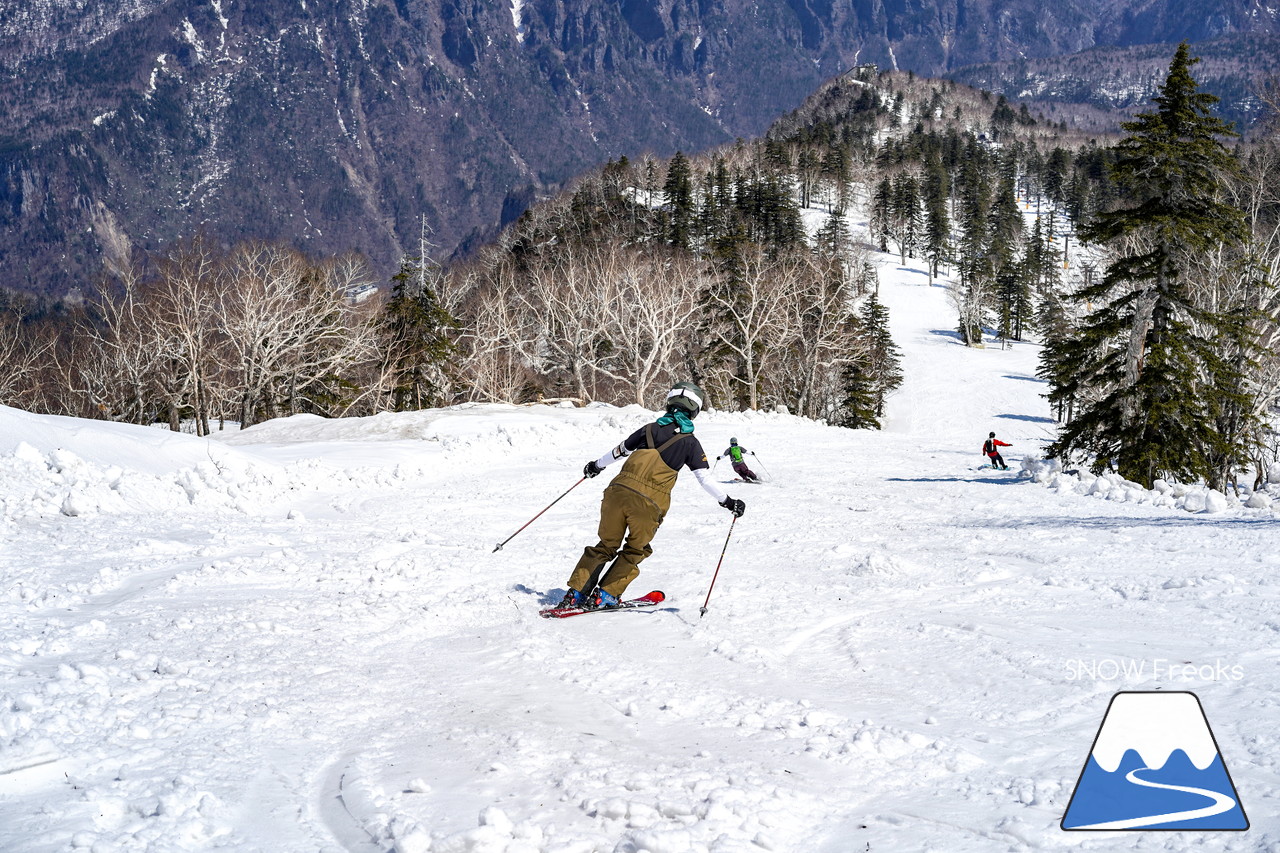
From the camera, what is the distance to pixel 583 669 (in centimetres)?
541

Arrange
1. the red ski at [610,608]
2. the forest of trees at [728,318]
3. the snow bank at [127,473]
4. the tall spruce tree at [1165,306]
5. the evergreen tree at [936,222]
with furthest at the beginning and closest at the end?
the evergreen tree at [936,222] → the forest of trees at [728,318] → the tall spruce tree at [1165,306] → the snow bank at [127,473] → the red ski at [610,608]

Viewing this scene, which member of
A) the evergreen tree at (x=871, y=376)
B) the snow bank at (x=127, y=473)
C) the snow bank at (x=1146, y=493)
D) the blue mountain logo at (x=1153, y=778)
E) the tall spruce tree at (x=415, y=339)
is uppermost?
the blue mountain logo at (x=1153, y=778)

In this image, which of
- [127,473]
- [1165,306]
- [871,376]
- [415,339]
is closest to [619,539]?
[127,473]

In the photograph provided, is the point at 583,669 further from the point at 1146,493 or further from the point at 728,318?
the point at 728,318

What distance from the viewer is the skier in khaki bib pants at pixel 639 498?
266 inches

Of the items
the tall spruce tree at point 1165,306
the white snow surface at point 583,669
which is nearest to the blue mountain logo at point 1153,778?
the white snow surface at point 583,669

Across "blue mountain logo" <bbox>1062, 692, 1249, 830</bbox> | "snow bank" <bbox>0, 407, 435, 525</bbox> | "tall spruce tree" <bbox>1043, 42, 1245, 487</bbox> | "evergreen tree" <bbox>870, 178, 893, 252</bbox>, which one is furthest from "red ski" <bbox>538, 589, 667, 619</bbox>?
"evergreen tree" <bbox>870, 178, 893, 252</bbox>

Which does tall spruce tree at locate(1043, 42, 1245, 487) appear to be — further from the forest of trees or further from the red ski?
the red ski

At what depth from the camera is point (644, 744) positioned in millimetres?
4215

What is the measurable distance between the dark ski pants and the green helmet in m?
0.85

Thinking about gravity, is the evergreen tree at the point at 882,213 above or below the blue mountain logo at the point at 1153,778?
below
